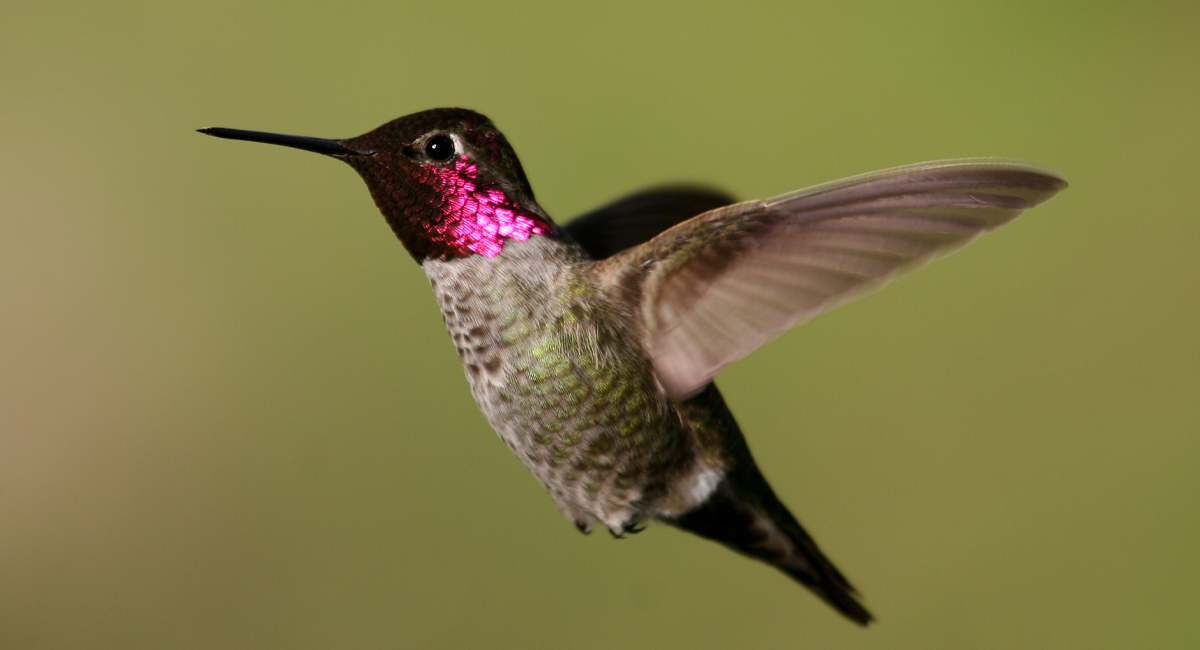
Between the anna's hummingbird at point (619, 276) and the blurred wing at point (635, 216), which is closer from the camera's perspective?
the anna's hummingbird at point (619, 276)

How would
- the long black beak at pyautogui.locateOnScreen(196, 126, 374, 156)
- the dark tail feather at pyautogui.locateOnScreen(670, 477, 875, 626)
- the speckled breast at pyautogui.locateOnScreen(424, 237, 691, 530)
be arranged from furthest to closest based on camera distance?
the dark tail feather at pyautogui.locateOnScreen(670, 477, 875, 626) < the speckled breast at pyautogui.locateOnScreen(424, 237, 691, 530) < the long black beak at pyautogui.locateOnScreen(196, 126, 374, 156)

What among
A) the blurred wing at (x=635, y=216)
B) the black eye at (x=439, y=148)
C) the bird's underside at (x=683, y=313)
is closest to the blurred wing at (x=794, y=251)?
the bird's underside at (x=683, y=313)

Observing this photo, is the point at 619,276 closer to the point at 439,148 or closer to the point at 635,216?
the point at 439,148

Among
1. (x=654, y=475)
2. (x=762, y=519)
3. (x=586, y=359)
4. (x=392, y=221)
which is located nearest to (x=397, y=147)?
(x=392, y=221)

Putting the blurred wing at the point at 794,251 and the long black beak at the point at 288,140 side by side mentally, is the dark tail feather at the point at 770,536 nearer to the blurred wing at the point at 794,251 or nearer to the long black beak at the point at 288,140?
the blurred wing at the point at 794,251

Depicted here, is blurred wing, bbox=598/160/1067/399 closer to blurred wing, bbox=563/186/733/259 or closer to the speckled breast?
the speckled breast

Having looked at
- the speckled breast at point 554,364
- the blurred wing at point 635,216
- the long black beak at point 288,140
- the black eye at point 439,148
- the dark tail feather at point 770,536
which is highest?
the long black beak at point 288,140

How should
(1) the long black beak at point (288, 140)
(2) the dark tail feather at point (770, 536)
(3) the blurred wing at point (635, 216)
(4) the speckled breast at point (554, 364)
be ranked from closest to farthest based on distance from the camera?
(1) the long black beak at point (288, 140), (4) the speckled breast at point (554, 364), (2) the dark tail feather at point (770, 536), (3) the blurred wing at point (635, 216)

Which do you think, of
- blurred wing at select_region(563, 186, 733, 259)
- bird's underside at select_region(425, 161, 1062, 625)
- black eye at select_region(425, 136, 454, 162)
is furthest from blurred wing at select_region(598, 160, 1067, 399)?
blurred wing at select_region(563, 186, 733, 259)
